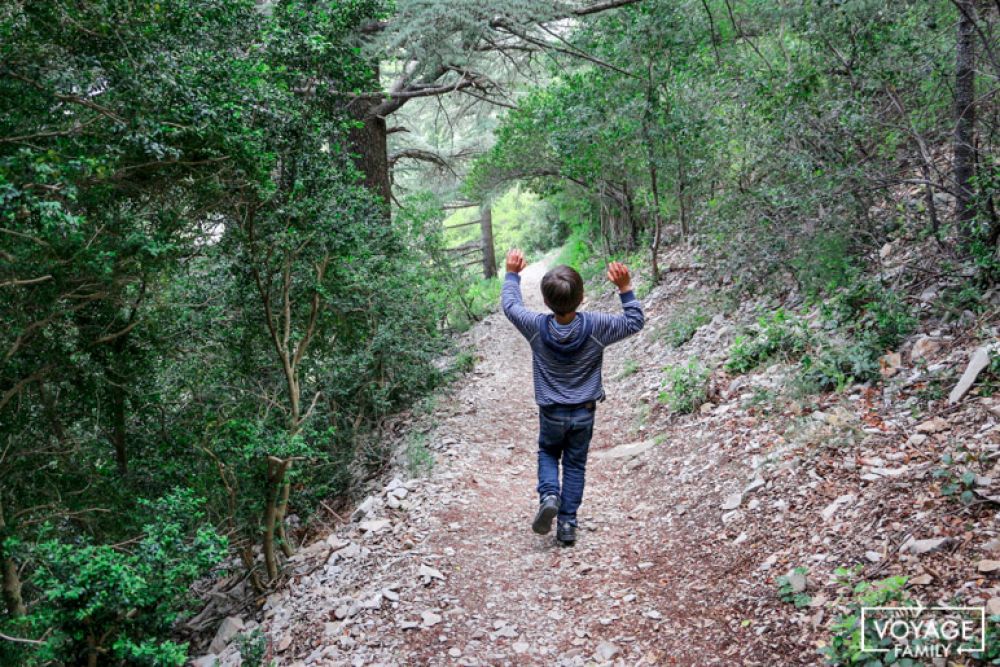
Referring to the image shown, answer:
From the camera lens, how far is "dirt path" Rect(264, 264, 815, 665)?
3.49 m

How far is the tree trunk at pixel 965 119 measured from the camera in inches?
188

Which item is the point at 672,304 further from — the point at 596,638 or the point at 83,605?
the point at 83,605

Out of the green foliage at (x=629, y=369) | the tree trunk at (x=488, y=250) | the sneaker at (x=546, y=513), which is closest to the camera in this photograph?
the sneaker at (x=546, y=513)

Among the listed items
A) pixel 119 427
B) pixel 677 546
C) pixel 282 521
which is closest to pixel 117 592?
pixel 119 427

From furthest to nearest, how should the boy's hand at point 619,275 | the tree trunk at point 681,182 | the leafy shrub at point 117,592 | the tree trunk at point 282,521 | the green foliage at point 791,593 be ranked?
the tree trunk at point 681,182, the tree trunk at point 282,521, the boy's hand at point 619,275, the leafy shrub at point 117,592, the green foliage at point 791,593

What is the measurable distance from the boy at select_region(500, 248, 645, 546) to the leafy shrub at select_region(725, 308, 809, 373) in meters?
2.49

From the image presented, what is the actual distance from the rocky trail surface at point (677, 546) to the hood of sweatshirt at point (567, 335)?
1.51 metres

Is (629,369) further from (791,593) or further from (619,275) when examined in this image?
(791,593)

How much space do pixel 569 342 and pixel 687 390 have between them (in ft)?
9.41

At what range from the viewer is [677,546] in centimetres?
434

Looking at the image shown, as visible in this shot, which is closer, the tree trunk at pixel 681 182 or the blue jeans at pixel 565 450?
the blue jeans at pixel 565 450

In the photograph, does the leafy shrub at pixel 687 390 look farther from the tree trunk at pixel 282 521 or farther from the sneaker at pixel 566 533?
the tree trunk at pixel 282 521

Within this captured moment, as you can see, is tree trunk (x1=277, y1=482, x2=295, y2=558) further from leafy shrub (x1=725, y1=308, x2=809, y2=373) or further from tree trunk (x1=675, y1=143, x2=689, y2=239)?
tree trunk (x1=675, y1=143, x2=689, y2=239)

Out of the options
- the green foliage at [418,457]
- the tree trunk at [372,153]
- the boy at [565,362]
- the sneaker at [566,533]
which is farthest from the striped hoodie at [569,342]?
the tree trunk at [372,153]
